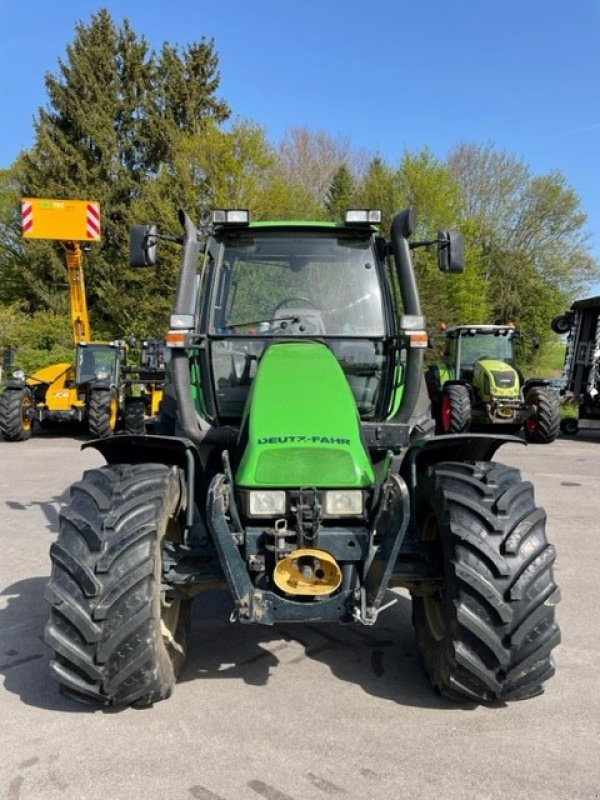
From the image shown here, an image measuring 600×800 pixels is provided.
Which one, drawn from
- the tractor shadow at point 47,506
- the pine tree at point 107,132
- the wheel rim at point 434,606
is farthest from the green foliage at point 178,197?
the wheel rim at point 434,606

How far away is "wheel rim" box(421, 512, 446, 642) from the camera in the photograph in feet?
11.4

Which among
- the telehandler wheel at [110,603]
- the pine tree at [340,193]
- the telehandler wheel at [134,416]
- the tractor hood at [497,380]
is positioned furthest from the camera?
the pine tree at [340,193]

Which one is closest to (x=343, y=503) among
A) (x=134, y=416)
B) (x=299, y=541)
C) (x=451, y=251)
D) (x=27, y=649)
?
(x=299, y=541)

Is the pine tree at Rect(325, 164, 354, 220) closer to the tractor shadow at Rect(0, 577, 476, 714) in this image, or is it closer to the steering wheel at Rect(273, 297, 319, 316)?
the steering wheel at Rect(273, 297, 319, 316)

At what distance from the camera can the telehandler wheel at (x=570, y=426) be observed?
1443 centimetres

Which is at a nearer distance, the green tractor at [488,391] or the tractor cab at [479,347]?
the green tractor at [488,391]

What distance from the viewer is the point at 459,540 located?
118 inches

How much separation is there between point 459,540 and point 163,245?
22.3 m

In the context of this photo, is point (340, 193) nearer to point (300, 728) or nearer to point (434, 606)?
point (434, 606)

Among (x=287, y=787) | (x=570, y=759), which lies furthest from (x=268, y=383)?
(x=570, y=759)

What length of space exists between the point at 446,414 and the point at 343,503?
34.7ft

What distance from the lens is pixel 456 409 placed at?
13.1 m

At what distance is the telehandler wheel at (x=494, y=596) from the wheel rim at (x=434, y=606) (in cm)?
29

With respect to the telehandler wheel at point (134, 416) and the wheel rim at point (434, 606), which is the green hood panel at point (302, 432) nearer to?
the wheel rim at point (434, 606)
